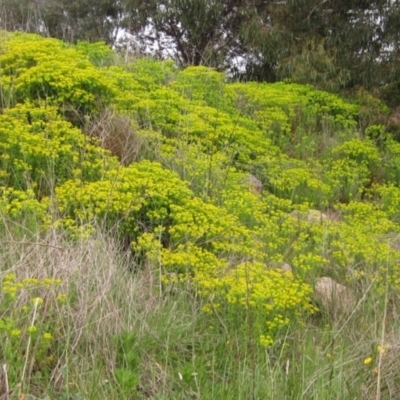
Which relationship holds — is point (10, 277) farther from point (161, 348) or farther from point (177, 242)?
point (177, 242)

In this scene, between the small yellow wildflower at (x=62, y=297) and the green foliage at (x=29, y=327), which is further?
the small yellow wildflower at (x=62, y=297)

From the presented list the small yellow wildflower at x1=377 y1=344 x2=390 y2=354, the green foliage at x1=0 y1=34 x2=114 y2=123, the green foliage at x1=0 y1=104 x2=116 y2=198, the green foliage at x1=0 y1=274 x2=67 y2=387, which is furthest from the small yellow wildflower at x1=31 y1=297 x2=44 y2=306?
the green foliage at x1=0 y1=34 x2=114 y2=123

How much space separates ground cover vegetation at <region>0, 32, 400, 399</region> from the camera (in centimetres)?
286

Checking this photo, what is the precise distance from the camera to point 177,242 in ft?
13.8

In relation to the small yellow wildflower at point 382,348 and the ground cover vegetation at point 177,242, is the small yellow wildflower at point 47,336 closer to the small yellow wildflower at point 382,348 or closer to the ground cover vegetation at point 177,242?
the ground cover vegetation at point 177,242

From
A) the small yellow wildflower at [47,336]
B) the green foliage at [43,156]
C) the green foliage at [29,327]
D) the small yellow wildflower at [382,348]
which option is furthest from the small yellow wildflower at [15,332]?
the green foliage at [43,156]

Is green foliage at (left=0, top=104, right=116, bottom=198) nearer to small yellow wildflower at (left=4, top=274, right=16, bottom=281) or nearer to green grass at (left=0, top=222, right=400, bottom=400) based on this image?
green grass at (left=0, top=222, right=400, bottom=400)

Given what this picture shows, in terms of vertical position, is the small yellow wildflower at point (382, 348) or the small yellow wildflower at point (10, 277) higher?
the small yellow wildflower at point (10, 277)

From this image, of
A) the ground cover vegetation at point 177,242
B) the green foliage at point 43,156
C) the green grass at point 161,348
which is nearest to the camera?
the green grass at point 161,348

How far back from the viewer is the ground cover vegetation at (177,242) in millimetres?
2863

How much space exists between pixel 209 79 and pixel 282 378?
5310 mm

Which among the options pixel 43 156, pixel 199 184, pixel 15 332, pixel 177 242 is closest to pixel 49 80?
pixel 43 156

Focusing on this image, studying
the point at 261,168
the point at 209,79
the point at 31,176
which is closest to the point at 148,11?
the point at 209,79

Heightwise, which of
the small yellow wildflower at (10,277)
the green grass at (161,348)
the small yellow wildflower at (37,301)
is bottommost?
the green grass at (161,348)
